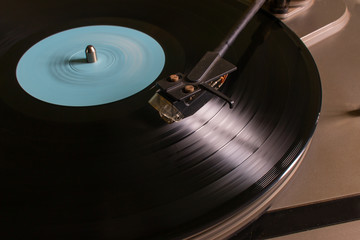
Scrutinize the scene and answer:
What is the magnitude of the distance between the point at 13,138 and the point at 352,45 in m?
0.87

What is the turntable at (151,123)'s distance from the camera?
610 mm

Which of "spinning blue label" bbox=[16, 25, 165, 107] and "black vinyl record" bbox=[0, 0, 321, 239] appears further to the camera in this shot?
"spinning blue label" bbox=[16, 25, 165, 107]

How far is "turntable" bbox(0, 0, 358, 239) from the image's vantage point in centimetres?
61

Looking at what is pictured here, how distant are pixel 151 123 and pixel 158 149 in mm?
64

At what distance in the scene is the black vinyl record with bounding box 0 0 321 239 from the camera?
23.6 inches

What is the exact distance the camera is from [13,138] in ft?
2.37

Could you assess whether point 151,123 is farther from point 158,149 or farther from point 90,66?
point 90,66

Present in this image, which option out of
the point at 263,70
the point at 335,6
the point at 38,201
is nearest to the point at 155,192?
the point at 38,201

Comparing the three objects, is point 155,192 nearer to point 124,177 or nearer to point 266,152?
point 124,177

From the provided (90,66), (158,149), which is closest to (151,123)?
(158,149)

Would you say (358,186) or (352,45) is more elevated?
(352,45)

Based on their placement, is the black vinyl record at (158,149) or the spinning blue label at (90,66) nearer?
the black vinyl record at (158,149)

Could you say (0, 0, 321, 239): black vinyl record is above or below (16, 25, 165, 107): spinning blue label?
below

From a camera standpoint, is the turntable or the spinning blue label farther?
the spinning blue label
